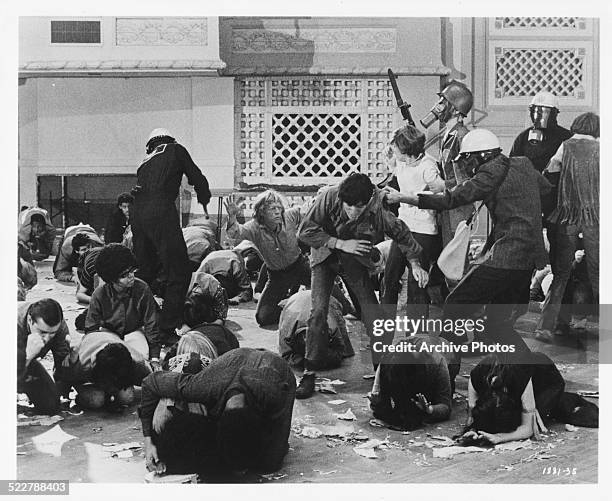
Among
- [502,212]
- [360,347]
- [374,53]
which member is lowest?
[360,347]

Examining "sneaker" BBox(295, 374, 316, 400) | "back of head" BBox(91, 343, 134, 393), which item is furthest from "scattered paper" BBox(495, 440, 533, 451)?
"back of head" BBox(91, 343, 134, 393)

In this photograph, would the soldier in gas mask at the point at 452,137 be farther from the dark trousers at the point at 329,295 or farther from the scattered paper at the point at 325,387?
the scattered paper at the point at 325,387

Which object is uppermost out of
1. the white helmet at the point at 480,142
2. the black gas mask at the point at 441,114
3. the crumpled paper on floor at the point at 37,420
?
the black gas mask at the point at 441,114

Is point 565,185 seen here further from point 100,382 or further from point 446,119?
point 100,382

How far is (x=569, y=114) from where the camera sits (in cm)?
464

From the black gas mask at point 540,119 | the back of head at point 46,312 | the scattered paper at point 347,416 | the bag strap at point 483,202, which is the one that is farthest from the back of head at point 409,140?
the back of head at point 46,312

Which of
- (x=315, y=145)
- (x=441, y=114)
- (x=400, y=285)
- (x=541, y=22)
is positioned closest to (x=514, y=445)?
(x=400, y=285)

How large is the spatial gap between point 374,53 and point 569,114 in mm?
1083

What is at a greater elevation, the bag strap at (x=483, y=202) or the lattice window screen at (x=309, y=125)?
the lattice window screen at (x=309, y=125)

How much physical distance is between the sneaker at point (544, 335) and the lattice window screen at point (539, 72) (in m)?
1.26

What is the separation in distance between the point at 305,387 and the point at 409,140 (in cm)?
141

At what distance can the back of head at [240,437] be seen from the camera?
161 inches

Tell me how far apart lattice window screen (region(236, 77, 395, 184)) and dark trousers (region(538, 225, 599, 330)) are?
41.3 inches
